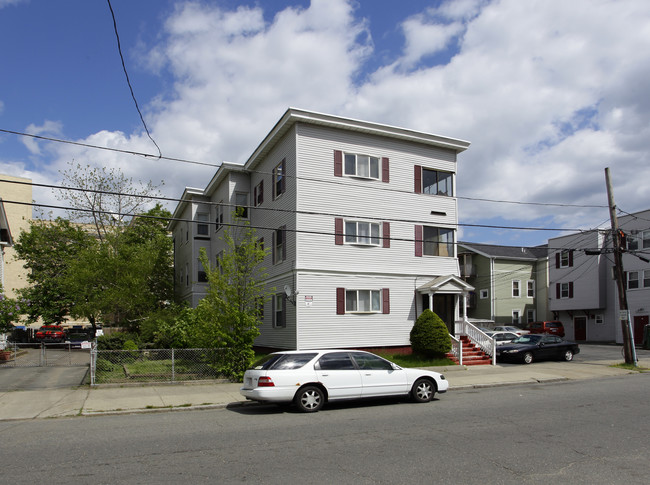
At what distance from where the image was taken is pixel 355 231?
22.7 metres

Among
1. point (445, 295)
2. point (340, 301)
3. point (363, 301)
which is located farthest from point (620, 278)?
point (340, 301)

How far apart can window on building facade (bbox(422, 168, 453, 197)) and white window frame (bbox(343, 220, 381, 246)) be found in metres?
3.77

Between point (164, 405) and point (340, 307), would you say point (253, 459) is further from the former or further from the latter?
point (340, 307)

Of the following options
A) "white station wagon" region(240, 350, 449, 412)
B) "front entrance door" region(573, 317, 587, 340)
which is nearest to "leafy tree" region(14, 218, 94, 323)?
"white station wagon" region(240, 350, 449, 412)

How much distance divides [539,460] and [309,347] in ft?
46.1

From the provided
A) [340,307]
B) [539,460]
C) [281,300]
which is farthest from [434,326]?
[539,460]

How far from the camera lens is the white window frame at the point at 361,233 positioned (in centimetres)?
2252

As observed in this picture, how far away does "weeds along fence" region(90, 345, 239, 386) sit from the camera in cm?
1666

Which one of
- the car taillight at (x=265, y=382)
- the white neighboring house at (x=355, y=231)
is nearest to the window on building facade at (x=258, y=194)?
the white neighboring house at (x=355, y=231)

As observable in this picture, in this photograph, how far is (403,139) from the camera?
2394 cm

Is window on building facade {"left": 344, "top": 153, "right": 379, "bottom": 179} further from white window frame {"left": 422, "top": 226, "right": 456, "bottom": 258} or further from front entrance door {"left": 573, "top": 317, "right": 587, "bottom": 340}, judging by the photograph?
front entrance door {"left": 573, "top": 317, "right": 587, "bottom": 340}

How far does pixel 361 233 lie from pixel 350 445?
1487 cm

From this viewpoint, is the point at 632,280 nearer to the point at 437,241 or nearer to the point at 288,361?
the point at 437,241

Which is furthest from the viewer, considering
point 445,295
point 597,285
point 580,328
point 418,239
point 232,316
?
point 580,328
